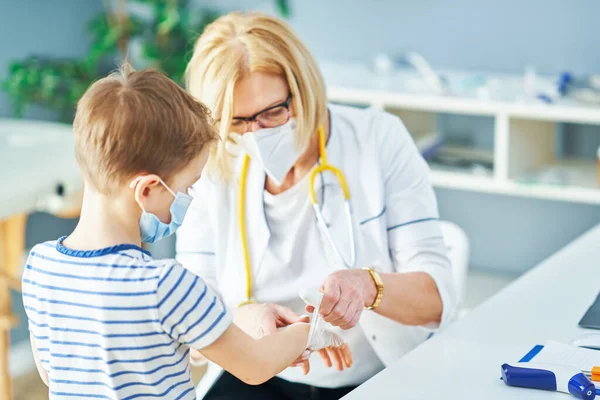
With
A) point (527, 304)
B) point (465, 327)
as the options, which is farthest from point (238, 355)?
point (527, 304)

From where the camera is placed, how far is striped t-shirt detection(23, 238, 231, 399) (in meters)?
1.00

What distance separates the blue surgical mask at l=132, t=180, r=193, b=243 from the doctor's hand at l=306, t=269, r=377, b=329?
31 cm

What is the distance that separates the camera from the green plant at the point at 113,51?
317cm

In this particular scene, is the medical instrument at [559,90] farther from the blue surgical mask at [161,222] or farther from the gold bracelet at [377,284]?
the blue surgical mask at [161,222]

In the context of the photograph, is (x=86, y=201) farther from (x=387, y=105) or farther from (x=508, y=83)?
(x=508, y=83)

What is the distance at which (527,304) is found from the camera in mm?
1508

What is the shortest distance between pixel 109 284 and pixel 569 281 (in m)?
0.96

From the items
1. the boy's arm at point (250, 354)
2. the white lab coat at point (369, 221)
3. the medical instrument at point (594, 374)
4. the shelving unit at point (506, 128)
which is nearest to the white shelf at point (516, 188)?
the shelving unit at point (506, 128)

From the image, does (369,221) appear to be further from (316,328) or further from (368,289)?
(316,328)

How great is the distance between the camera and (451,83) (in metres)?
2.86

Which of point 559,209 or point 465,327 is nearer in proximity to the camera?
point 465,327

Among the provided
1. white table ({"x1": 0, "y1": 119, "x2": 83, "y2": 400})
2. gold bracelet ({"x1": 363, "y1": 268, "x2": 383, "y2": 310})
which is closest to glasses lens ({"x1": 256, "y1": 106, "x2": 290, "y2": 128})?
gold bracelet ({"x1": 363, "y1": 268, "x2": 383, "y2": 310})

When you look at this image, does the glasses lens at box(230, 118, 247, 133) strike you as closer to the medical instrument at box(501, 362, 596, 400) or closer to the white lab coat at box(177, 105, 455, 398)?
the white lab coat at box(177, 105, 455, 398)

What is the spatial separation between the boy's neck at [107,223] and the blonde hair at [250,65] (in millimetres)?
487
